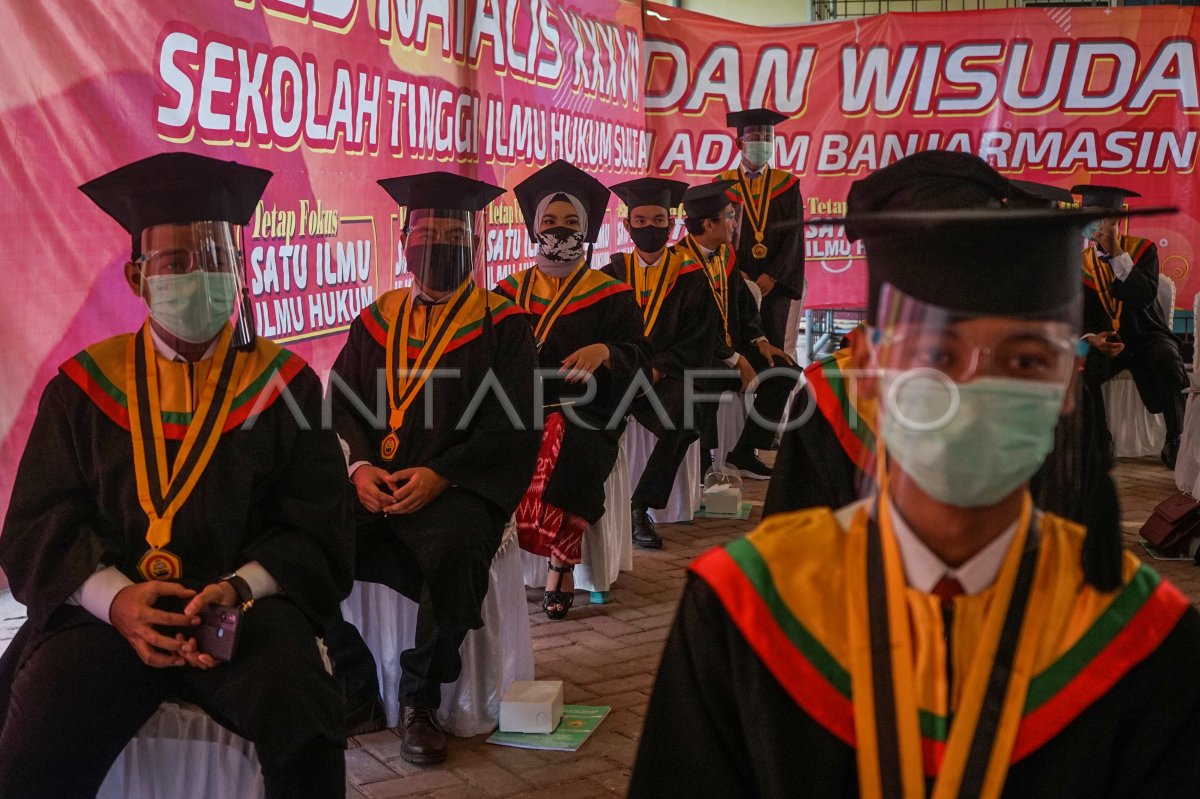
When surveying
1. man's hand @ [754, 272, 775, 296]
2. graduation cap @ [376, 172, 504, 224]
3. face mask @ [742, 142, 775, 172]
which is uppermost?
face mask @ [742, 142, 775, 172]

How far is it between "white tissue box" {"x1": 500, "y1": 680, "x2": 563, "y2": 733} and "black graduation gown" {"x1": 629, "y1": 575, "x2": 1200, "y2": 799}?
2598 mm

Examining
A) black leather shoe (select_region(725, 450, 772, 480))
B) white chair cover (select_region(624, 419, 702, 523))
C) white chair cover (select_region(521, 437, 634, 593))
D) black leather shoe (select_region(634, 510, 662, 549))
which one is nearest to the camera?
white chair cover (select_region(521, 437, 634, 593))

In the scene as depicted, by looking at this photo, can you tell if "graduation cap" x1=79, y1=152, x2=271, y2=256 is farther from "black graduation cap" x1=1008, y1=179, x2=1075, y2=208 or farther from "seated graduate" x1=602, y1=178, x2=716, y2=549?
"seated graduate" x1=602, y1=178, x2=716, y2=549

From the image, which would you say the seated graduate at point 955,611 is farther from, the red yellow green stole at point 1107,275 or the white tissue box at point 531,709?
the red yellow green stole at point 1107,275

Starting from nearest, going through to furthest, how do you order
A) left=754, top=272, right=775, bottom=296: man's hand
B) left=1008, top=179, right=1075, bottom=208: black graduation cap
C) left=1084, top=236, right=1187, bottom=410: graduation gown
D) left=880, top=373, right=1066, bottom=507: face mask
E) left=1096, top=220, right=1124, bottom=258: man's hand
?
left=880, top=373, right=1066, bottom=507: face mask, left=1008, top=179, right=1075, bottom=208: black graduation cap, left=1096, top=220, right=1124, bottom=258: man's hand, left=1084, top=236, right=1187, bottom=410: graduation gown, left=754, top=272, right=775, bottom=296: man's hand

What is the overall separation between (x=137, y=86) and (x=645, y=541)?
3.46 metres

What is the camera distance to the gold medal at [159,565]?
9.42 feet

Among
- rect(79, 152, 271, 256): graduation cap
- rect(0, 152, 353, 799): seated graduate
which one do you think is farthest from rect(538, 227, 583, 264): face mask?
rect(79, 152, 271, 256): graduation cap

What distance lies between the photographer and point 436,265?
423 cm

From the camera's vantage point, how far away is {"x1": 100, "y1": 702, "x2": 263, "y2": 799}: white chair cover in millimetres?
2840

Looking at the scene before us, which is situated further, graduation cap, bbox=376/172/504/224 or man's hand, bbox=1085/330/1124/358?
man's hand, bbox=1085/330/1124/358

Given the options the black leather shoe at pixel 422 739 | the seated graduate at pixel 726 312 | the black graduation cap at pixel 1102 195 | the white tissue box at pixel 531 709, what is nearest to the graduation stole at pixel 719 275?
the seated graduate at pixel 726 312

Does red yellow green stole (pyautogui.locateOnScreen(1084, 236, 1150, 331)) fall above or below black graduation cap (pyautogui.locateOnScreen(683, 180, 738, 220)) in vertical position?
below

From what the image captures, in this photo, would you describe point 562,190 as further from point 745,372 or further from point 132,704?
point 132,704
